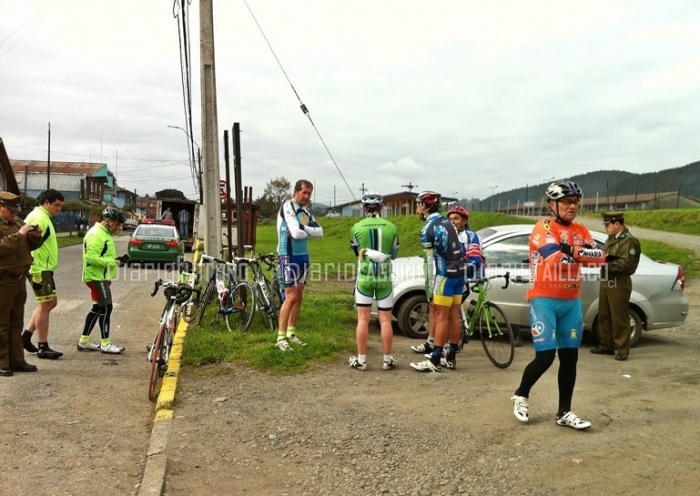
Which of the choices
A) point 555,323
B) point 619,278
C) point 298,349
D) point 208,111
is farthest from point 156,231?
point 555,323

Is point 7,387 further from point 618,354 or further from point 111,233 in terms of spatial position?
point 618,354

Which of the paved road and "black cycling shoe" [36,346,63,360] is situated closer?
the paved road

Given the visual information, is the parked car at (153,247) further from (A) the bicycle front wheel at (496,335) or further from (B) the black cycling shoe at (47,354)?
(A) the bicycle front wheel at (496,335)

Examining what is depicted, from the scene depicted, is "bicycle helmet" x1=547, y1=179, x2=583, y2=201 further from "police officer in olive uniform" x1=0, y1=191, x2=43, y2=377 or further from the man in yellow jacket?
the man in yellow jacket

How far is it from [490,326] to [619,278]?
1.68 metres

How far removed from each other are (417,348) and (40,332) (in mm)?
4373

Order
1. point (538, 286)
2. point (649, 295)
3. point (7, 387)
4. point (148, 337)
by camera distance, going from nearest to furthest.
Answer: point (538, 286) < point (7, 387) < point (649, 295) < point (148, 337)

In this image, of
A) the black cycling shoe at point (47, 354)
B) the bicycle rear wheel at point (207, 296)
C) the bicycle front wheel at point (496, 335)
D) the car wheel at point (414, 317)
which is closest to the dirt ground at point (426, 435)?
the bicycle front wheel at point (496, 335)

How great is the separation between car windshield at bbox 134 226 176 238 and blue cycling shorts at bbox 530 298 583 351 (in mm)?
15239

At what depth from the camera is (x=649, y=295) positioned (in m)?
7.00

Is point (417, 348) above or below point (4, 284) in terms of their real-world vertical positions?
below

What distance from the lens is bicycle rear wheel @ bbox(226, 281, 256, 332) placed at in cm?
749

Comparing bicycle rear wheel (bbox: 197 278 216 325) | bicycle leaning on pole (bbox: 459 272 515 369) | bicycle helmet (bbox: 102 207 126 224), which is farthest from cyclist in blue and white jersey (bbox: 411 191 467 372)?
bicycle rear wheel (bbox: 197 278 216 325)

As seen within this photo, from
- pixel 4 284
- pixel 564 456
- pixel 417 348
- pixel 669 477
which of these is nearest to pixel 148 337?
pixel 4 284
